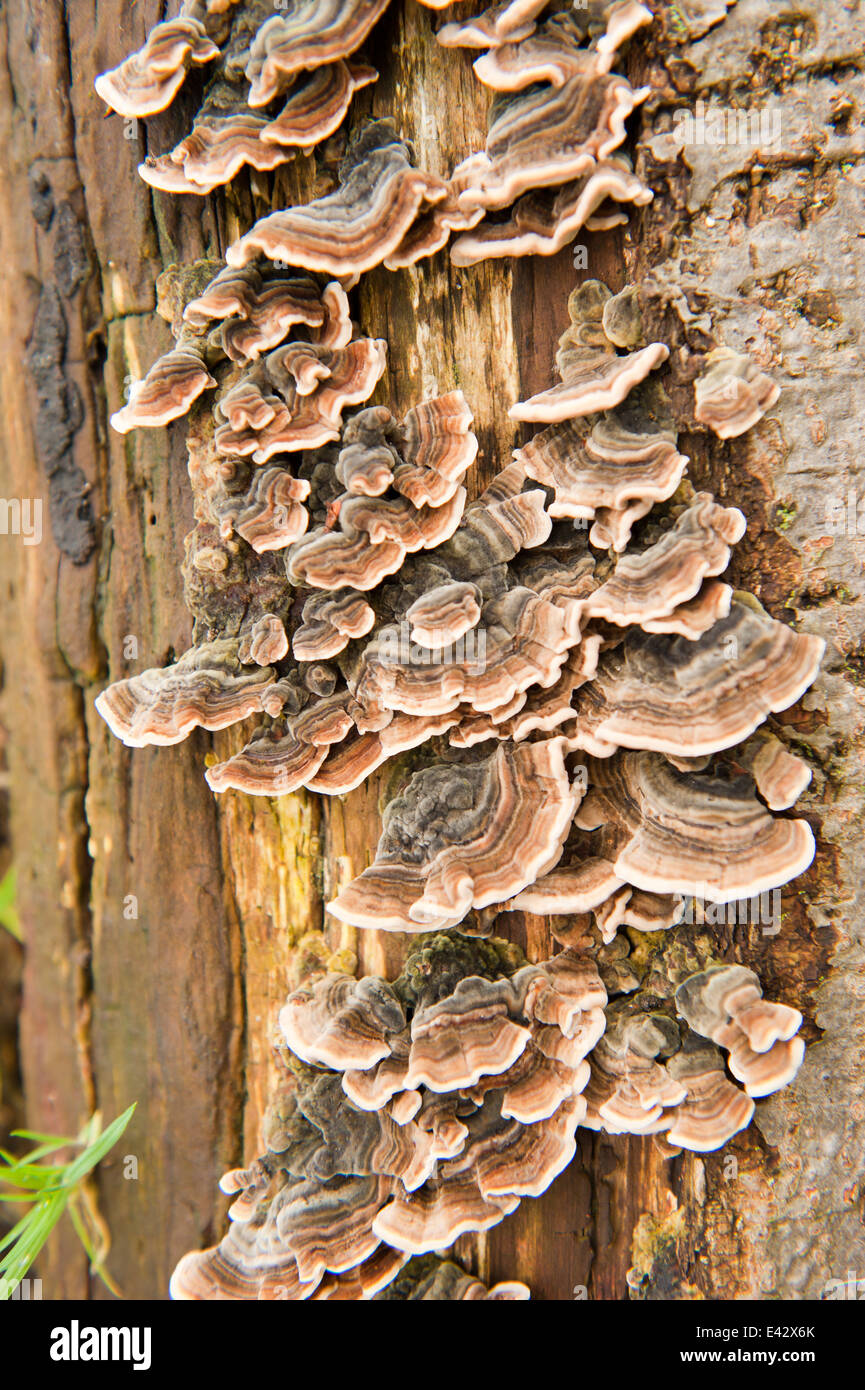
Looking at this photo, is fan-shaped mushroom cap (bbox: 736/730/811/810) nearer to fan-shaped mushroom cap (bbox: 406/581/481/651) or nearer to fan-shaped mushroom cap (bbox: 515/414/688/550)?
fan-shaped mushroom cap (bbox: 515/414/688/550)

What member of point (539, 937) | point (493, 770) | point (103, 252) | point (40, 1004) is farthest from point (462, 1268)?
point (103, 252)

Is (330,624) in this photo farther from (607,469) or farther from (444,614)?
(607,469)

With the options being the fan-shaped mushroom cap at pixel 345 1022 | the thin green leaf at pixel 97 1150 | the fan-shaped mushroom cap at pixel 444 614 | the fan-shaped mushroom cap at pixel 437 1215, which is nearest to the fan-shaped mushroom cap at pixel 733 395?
the fan-shaped mushroom cap at pixel 444 614

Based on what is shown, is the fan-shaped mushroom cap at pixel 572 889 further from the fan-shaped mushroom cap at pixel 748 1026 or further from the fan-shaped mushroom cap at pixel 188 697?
the fan-shaped mushroom cap at pixel 188 697

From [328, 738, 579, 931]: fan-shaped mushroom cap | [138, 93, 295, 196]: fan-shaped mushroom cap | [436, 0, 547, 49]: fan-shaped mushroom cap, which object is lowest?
[328, 738, 579, 931]: fan-shaped mushroom cap

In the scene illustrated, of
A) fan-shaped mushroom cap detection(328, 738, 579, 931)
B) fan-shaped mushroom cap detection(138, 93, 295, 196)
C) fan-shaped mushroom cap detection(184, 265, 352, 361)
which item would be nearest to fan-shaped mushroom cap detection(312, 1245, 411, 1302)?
fan-shaped mushroom cap detection(328, 738, 579, 931)
